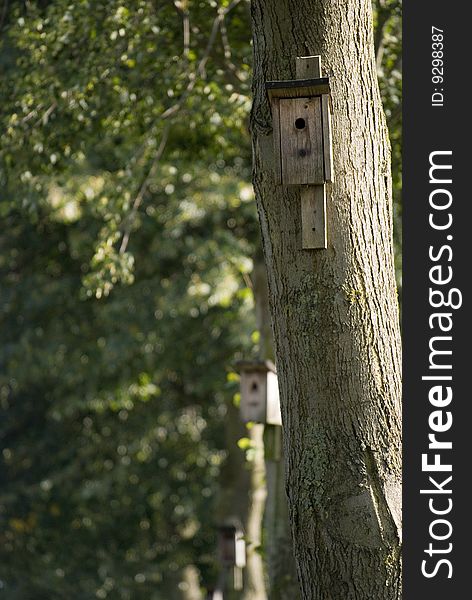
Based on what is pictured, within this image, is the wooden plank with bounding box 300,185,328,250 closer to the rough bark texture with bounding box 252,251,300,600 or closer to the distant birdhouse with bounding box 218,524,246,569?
the rough bark texture with bounding box 252,251,300,600

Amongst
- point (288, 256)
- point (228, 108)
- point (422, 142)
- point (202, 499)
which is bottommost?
point (202, 499)

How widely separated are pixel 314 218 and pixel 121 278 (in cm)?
380

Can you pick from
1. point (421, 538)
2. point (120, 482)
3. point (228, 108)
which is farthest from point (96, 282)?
point (120, 482)

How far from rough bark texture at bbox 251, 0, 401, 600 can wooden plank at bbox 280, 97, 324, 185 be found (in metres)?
0.07

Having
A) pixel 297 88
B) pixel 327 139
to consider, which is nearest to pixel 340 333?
pixel 327 139

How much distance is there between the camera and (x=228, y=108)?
7512mm

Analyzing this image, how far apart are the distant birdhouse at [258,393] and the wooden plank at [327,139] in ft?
14.0

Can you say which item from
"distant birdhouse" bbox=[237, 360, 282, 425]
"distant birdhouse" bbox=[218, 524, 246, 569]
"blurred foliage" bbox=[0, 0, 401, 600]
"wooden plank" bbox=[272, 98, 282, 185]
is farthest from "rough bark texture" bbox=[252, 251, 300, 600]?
"wooden plank" bbox=[272, 98, 282, 185]

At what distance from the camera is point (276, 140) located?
12.8ft

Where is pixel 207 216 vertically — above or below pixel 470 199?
above

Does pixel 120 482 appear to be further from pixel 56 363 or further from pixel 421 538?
pixel 421 538

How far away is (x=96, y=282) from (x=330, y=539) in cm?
347

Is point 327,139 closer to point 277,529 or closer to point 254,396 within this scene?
point 277,529

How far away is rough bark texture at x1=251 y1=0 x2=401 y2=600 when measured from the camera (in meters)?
3.73
